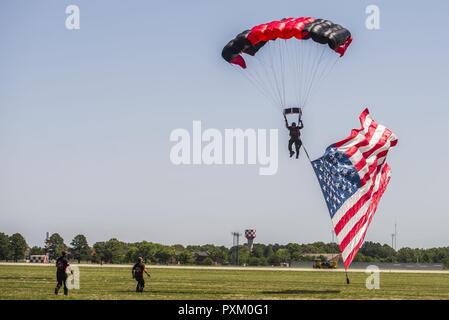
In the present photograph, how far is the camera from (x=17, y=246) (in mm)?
161250

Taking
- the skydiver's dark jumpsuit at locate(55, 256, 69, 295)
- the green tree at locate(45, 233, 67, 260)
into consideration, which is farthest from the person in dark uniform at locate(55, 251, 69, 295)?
the green tree at locate(45, 233, 67, 260)

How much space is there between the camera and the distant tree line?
494ft

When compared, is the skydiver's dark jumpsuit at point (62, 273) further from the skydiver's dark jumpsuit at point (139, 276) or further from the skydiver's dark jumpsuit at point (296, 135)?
the skydiver's dark jumpsuit at point (296, 135)

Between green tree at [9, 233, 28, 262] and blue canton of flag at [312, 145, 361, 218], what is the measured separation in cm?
13042

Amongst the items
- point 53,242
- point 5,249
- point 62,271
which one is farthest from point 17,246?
point 62,271

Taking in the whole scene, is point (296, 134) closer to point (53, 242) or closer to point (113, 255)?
point (113, 255)

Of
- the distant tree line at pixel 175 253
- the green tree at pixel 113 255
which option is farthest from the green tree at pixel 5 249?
the green tree at pixel 113 255

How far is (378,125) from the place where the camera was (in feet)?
117
